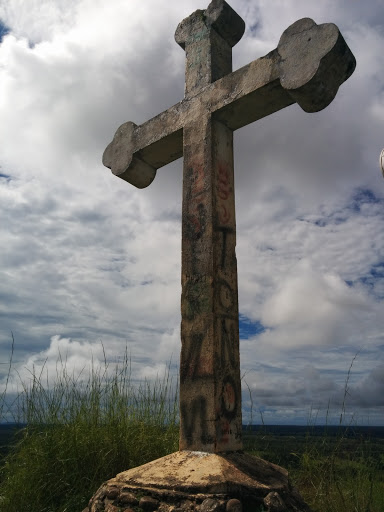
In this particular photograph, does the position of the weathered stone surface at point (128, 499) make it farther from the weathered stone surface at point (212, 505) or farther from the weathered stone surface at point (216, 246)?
the weathered stone surface at point (212, 505)

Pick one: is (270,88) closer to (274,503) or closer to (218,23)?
(218,23)

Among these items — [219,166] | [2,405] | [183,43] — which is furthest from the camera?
[2,405]

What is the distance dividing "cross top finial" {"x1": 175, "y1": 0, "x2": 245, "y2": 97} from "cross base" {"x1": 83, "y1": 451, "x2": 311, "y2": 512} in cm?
240

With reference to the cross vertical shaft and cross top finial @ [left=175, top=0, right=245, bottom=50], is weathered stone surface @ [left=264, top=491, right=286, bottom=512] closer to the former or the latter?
the cross vertical shaft

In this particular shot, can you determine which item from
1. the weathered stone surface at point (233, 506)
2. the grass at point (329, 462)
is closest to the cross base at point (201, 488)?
the weathered stone surface at point (233, 506)

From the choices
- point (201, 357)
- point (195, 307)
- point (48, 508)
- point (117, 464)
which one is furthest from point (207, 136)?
point (48, 508)

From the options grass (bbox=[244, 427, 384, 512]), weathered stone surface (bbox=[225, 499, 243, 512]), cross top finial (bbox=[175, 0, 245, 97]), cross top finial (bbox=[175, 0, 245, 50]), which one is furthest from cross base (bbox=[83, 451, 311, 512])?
cross top finial (bbox=[175, 0, 245, 50])

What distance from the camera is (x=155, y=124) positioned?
3.41 metres

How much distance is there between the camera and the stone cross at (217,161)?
2.48m

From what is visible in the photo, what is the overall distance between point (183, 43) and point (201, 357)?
244 cm

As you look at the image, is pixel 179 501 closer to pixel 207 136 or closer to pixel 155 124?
pixel 207 136

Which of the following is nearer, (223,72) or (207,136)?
(207,136)

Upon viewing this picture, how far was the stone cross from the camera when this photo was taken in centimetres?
248

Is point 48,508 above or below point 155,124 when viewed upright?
below
